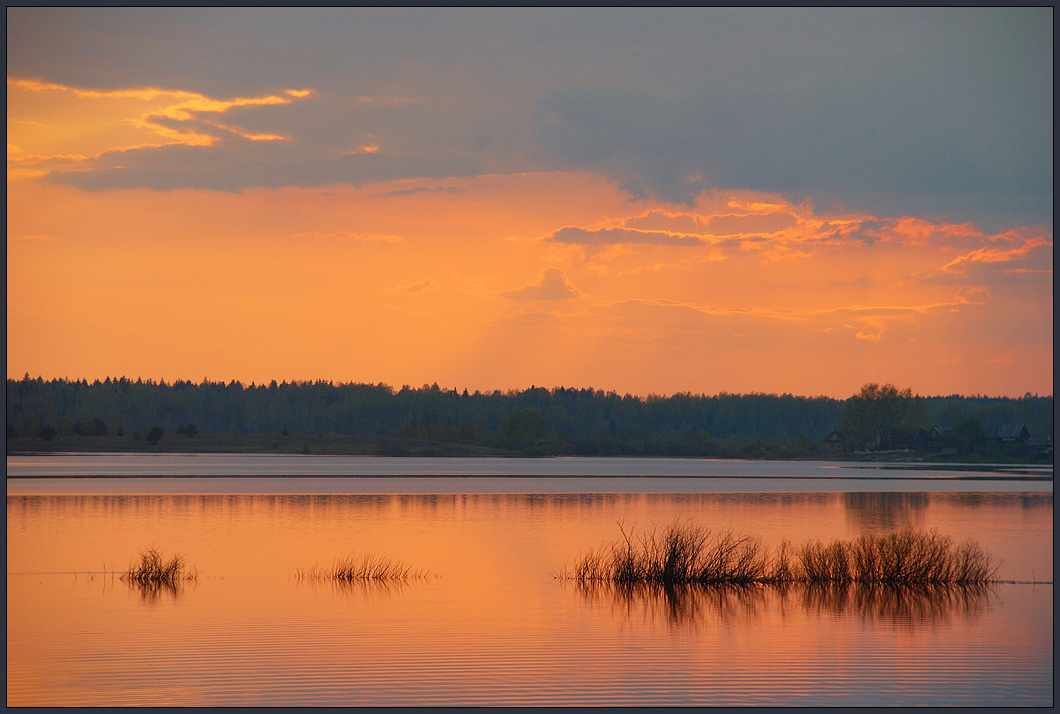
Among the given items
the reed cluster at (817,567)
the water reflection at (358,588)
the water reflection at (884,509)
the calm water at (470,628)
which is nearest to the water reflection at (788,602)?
the calm water at (470,628)

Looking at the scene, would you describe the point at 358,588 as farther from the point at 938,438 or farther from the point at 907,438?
the point at 907,438

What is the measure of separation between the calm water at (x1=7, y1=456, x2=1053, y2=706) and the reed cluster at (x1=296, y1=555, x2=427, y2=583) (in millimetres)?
562

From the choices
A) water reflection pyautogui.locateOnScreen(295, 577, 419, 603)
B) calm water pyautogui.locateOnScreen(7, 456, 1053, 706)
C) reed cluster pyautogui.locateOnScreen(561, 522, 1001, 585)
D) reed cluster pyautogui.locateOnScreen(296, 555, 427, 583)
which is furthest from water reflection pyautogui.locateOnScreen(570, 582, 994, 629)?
reed cluster pyautogui.locateOnScreen(296, 555, 427, 583)

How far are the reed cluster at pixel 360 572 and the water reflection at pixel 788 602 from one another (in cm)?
430

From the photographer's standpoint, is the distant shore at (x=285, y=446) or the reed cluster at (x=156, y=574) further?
the distant shore at (x=285, y=446)

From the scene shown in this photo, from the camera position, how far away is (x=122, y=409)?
580 feet

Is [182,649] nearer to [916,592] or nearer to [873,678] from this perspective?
[873,678]

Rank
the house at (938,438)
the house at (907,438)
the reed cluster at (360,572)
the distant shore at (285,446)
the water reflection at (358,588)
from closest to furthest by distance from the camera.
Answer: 1. the water reflection at (358,588)
2. the reed cluster at (360,572)
3. the house at (938,438)
4. the distant shore at (285,446)
5. the house at (907,438)

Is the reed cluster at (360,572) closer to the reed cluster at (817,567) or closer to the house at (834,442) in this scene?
the reed cluster at (817,567)

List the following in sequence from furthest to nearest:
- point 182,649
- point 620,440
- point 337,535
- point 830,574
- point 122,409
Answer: point 122,409 → point 620,440 → point 337,535 → point 830,574 → point 182,649

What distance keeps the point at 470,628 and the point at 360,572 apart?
259 inches

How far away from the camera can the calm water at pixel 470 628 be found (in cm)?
1602

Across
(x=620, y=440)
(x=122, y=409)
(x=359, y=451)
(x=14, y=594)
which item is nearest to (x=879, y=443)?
(x=620, y=440)

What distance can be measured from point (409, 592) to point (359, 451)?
12187cm
